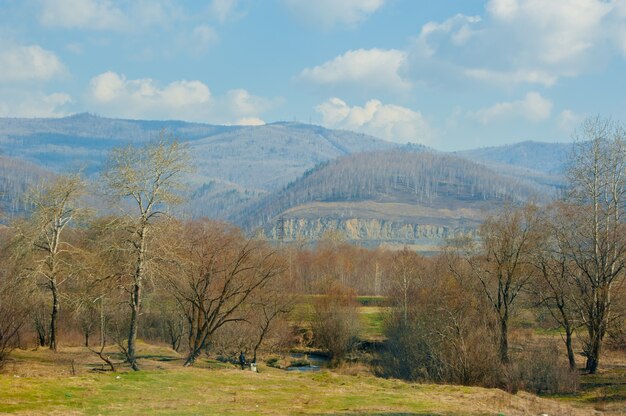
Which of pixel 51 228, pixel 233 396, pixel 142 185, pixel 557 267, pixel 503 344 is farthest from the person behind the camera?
pixel 51 228

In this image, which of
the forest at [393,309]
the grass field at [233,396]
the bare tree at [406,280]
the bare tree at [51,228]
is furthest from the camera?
the bare tree at [406,280]

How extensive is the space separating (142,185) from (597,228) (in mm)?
29703

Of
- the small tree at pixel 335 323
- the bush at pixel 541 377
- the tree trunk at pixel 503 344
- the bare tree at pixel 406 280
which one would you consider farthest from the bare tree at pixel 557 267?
the small tree at pixel 335 323

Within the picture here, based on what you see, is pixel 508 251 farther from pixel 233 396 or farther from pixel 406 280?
pixel 233 396

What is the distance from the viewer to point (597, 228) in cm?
4103

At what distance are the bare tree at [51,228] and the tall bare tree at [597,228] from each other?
1452 inches

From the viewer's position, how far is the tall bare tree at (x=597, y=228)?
39.7 m

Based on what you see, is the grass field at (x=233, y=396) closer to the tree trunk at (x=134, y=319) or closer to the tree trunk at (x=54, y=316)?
the tree trunk at (x=134, y=319)

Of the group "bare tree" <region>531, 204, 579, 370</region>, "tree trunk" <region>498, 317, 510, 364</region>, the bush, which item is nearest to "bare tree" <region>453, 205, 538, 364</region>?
"tree trunk" <region>498, 317, 510, 364</region>

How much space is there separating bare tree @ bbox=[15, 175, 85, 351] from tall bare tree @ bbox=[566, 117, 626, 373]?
36.9 m

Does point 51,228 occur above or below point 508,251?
above

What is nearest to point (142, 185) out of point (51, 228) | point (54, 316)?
point (51, 228)

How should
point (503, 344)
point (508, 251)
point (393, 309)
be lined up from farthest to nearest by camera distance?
point (393, 309) → point (508, 251) → point (503, 344)

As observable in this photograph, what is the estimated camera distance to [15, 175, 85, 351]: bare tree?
4703 centimetres
